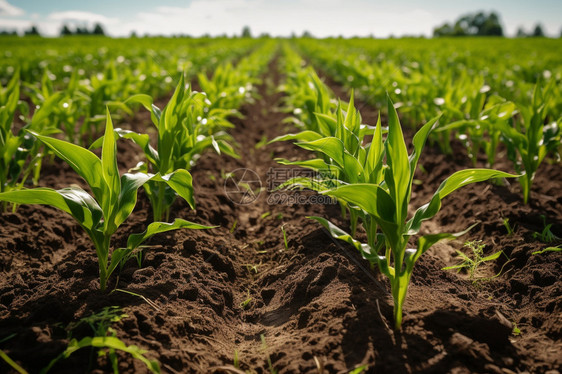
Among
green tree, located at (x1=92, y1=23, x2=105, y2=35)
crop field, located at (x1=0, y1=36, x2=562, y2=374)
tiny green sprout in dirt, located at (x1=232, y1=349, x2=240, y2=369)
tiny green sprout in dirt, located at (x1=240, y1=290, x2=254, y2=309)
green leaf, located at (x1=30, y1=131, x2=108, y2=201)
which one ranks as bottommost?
tiny green sprout in dirt, located at (x1=240, y1=290, x2=254, y2=309)

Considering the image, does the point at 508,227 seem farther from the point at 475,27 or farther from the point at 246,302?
the point at 475,27

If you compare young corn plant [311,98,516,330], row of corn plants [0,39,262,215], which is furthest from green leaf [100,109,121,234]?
young corn plant [311,98,516,330]

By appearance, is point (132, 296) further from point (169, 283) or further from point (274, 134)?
point (274, 134)

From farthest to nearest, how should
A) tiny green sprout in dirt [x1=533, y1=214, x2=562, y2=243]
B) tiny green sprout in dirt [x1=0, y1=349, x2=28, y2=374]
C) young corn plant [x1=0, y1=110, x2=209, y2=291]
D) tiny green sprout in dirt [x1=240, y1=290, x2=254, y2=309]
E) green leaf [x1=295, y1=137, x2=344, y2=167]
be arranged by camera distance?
tiny green sprout in dirt [x1=533, y1=214, x2=562, y2=243] → tiny green sprout in dirt [x1=240, y1=290, x2=254, y2=309] → green leaf [x1=295, y1=137, x2=344, y2=167] → young corn plant [x1=0, y1=110, x2=209, y2=291] → tiny green sprout in dirt [x1=0, y1=349, x2=28, y2=374]

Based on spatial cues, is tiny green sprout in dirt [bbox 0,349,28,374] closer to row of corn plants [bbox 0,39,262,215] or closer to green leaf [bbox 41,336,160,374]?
green leaf [bbox 41,336,160,374]

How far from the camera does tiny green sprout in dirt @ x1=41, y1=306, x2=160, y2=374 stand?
146 centimetres

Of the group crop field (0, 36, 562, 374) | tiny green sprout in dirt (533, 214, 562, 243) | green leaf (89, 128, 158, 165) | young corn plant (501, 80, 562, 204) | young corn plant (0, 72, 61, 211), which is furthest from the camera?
young corn plant (501, 80, 562, 204)

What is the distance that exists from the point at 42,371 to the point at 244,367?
2.54ft

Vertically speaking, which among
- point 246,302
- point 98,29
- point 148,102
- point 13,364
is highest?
point 98,29

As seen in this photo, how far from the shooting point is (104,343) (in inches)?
57.4

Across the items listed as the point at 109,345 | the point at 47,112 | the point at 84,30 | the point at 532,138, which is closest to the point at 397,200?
the point at 109,345

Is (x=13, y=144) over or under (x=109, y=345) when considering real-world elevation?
over

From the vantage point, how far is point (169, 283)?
215cm

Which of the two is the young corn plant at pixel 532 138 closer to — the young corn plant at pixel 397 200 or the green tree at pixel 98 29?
the young corn plant at pixel 397 200
